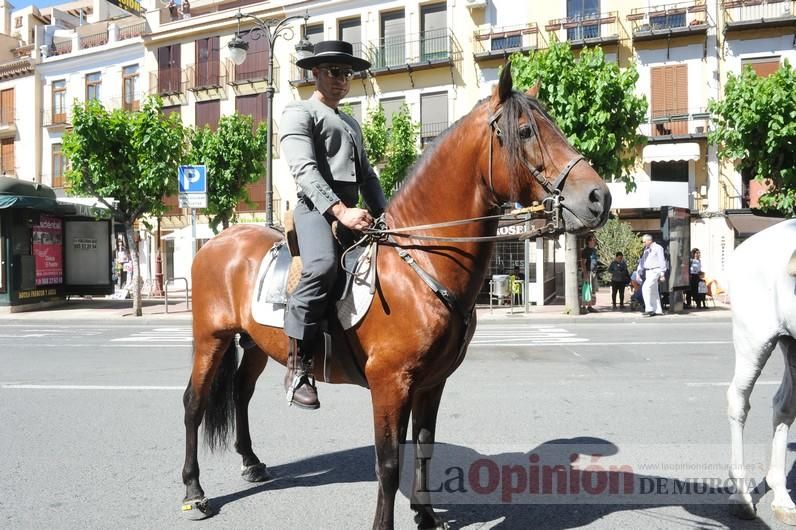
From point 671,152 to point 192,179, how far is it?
20798 mm

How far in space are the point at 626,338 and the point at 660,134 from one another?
1896cm

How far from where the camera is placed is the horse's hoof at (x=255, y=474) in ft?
13.4

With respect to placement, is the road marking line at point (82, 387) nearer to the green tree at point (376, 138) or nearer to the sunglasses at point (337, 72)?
the sunglasses at point (337, 72)

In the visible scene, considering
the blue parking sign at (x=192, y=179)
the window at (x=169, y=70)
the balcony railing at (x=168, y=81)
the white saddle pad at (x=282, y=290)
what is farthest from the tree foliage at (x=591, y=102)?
the window at (x=169, y=70)

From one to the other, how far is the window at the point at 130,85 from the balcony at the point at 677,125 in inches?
1144

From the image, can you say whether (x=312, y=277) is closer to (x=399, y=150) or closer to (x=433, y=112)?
(x=399, y=150)

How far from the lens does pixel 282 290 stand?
3449 millimetres

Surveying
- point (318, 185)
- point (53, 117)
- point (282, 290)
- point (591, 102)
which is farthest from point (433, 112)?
point (318, 185)

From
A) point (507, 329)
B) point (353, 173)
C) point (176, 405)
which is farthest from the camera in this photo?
point (507, 329)

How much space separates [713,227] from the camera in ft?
85.7

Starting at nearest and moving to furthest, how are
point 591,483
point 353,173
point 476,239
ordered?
point 476,239
point 353,173
point 591,483

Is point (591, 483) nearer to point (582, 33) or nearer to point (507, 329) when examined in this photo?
point (507, 329)

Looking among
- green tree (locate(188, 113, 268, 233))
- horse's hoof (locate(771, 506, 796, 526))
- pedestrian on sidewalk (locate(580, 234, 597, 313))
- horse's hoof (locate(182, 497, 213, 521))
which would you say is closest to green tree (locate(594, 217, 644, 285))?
pedestrian on sidewalk (locate(580, 234, 597, 313))

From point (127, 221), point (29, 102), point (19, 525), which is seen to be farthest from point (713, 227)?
point (29, 102)
